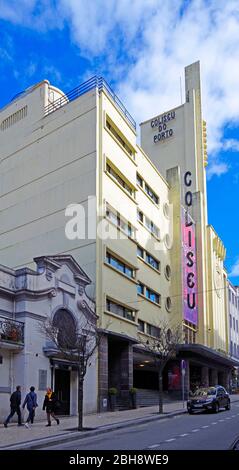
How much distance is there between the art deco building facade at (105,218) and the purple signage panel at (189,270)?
10 cm

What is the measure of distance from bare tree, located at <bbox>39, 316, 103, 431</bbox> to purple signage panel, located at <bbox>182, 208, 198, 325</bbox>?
19914mm

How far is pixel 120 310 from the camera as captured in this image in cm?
3741

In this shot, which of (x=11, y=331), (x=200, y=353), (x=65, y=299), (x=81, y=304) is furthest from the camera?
(x=200, y=353)

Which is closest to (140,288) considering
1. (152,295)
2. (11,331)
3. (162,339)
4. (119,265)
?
(152,295)

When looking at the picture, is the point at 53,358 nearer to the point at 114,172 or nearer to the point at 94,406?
the point at 94,406

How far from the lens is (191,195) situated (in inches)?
2323

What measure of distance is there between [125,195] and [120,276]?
5827 mm

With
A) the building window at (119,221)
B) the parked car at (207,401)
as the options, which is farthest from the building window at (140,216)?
the parked car at (207,401)

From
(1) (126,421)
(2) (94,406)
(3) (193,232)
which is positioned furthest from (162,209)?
(1) (126,421)

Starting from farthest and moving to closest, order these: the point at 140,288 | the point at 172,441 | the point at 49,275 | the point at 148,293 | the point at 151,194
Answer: the point at 151,194 < the point at 148,293 < the point at 140,288 < the point at 49,275 < the point at 172,441

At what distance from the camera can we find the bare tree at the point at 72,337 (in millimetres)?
23844

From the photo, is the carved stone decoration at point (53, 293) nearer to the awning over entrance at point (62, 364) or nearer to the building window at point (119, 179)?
the awning over entrance at point (62, 364)

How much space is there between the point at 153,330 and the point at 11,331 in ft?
68.6

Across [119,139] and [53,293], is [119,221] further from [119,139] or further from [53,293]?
[53,293]
